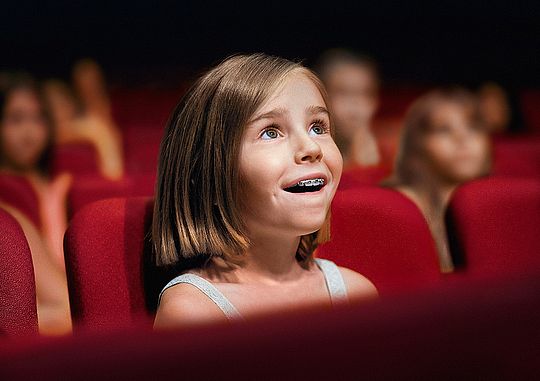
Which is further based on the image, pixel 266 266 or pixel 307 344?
pixel 266 266

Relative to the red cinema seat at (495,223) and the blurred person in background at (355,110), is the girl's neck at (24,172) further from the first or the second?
the red cinema seat at (495,223)

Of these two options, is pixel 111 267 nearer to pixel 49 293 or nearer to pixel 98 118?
pixel 49 293

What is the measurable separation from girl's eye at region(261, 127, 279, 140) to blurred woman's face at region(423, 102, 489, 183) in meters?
0.78

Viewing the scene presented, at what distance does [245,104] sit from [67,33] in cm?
290

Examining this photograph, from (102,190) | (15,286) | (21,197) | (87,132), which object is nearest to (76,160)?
(87,132)

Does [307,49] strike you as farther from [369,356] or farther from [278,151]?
[369,356]

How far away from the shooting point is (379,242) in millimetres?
903

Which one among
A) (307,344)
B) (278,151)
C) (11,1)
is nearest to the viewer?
(307,344)

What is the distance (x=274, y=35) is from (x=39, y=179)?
2.16m

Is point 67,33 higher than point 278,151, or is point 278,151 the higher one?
point 67,33

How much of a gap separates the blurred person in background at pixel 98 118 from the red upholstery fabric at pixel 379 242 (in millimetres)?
1596

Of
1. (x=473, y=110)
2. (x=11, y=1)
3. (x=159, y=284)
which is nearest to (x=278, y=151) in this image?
(x=159, y=284)

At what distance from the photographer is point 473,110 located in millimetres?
1736

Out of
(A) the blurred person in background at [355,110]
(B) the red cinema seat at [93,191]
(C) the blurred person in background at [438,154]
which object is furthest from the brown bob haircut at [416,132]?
(B) the red cinema seat at [93,191]
